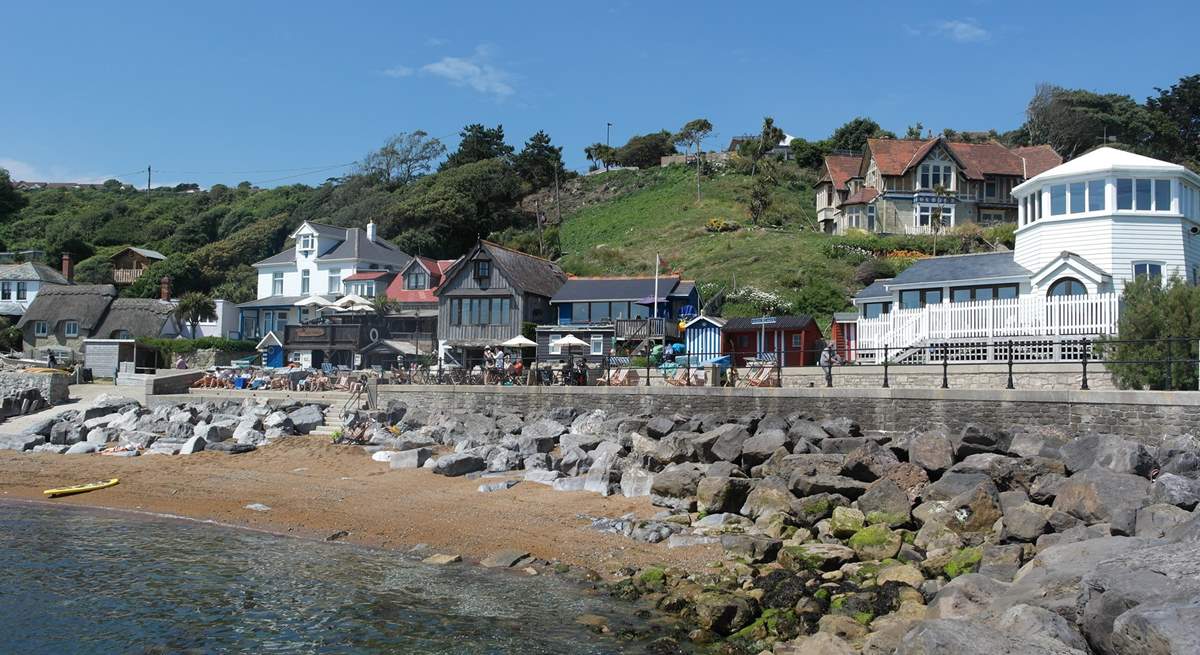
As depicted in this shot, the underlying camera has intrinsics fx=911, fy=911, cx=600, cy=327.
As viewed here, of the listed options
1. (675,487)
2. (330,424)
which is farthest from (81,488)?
(675,487)

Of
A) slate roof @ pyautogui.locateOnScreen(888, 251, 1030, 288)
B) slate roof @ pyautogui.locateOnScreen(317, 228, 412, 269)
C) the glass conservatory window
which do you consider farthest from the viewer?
slate roof @ pyautogui.locateOnScreen(317, 228, 412, 269)

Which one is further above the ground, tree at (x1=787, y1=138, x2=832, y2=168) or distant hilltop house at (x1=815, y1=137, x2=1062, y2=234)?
tree at (x1=787, y1=138, x2=832, y2=168)

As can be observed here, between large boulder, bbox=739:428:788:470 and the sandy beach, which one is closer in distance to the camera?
the sandy beach

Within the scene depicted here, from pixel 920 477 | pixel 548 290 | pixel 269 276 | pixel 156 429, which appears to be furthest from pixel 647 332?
pixel 269 276

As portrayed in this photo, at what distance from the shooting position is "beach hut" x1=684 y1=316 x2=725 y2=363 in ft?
128

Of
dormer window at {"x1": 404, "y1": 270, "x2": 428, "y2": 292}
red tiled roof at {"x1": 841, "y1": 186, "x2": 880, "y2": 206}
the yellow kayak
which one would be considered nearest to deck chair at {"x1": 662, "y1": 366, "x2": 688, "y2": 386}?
Answer: the yellow kayak

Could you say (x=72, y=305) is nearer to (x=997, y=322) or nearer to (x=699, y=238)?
(x=699, y=238)

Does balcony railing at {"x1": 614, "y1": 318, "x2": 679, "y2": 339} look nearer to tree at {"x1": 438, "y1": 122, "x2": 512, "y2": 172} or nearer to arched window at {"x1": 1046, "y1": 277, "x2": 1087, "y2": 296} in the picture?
arched window at {"x1": 1046, "y1": 277, "x2": 1087, "y2": 296}

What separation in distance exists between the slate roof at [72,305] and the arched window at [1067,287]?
51.1 m

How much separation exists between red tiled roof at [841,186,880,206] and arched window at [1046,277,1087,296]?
114ft

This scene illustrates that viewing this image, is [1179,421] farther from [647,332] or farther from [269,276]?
[269,276]

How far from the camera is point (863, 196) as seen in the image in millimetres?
62219

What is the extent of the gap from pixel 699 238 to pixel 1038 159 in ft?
82.1

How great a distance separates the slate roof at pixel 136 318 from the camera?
53344mm
